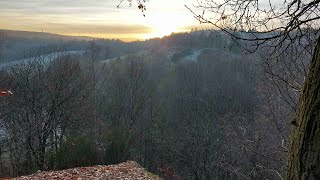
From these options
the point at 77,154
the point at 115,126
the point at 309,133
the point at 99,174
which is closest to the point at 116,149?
the point at 77,154

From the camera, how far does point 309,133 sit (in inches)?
83.1

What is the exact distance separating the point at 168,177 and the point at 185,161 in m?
3.23

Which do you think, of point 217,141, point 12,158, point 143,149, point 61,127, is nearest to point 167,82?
point 143,149

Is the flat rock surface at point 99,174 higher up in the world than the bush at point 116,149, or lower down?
higher up

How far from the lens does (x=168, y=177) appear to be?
19.0m

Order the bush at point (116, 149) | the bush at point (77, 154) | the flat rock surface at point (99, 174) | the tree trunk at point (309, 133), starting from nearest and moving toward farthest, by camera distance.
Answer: the tree trunk at point (309, 133) → the flat rock surface at point (99, 174) → the bush at point (77, 154) → the bush at point (116, 149)

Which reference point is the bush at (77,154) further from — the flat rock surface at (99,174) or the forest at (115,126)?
the flat rock surface at (99,174)

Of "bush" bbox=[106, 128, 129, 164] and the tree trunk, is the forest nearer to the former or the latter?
"bush" bbox=[106, 128, 129, 164]

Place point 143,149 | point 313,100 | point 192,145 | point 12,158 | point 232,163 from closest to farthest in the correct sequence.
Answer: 1. point 313,100
2. point 12,158
3. point 232,163
4. point 192,145
5. point 143,149

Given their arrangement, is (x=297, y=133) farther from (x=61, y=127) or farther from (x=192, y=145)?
(x=192, y=145)

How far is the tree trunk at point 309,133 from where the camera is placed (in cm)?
208

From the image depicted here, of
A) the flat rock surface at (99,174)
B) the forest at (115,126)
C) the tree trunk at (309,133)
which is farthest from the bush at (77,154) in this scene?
the tree trunk at (309,133)

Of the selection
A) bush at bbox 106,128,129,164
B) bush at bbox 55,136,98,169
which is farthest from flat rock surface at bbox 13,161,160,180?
bush at bbox 106,128,129,164

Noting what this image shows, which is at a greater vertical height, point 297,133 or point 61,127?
point 297,133
